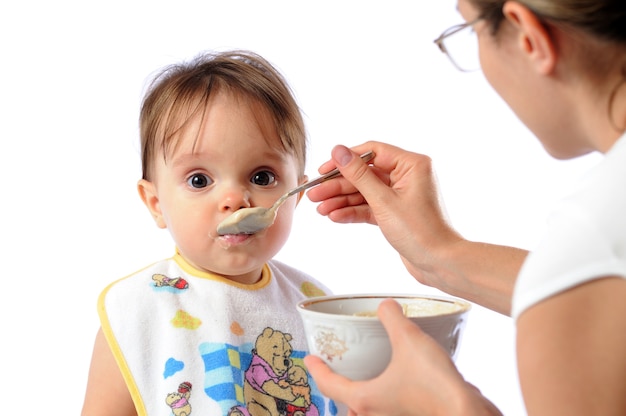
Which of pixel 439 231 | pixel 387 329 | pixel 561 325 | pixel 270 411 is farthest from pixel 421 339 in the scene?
pixel 270 411

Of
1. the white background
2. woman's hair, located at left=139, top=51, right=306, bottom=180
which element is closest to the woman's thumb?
woman's hair, located at left=139, top=51, right=306, bottom=180

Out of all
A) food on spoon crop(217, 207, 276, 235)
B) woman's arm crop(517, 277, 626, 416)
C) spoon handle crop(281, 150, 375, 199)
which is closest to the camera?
woman's arm crop(517, 277, 626, 416)

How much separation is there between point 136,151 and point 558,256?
173 cm

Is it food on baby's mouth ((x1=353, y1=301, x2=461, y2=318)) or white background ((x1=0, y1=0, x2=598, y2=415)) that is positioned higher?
white background ((x1=0, y1=0, x2=598, y2=415))

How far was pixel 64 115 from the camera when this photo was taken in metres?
2.64

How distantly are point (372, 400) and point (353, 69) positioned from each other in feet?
5.82

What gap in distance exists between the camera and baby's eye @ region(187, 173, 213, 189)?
64.0 inches

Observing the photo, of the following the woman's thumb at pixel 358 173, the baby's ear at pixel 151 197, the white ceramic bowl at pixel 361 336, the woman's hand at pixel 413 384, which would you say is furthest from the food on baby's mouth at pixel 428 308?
the baby's ear at pixel 151 197

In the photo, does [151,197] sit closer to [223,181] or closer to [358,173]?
[223,181]

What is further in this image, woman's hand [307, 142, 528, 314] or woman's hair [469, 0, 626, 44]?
woman's hand [307, 142, 528, 314]

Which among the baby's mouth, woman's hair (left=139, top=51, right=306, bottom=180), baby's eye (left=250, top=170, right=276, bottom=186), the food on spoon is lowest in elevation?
the baby's mouth

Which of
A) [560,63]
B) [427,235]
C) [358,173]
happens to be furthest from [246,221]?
[560,63]

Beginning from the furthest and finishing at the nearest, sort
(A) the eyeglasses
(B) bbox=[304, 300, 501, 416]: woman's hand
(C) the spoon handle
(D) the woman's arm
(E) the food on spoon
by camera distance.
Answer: (C) the spoon handle
(E) the food on spoon
(A) the eyeglasses
(B) bbox=[304, 300, 501, 416]: woman's hand
(D) the woman's arm

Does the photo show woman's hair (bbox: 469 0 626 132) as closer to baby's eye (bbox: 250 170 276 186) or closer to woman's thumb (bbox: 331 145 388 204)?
woman's thumb (bbox: 331 145 388 204)
